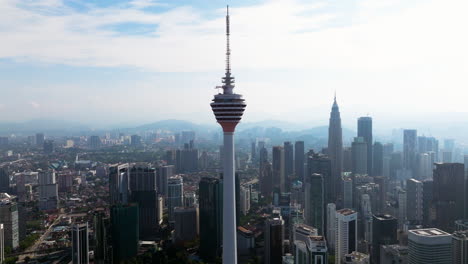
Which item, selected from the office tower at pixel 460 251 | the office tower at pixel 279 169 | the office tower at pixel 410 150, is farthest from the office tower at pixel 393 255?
the office tower at pixel 410 150

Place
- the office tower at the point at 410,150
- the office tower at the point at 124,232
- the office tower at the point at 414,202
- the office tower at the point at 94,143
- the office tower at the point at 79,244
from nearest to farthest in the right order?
the office tower at the point at 79,244 < the office tower at the point at 124,232 < the office tower at the point at 414,202 < the office tower at the point at 410,150 < the office tower at the point at 94,143

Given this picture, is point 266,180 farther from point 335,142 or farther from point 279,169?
point 335,142

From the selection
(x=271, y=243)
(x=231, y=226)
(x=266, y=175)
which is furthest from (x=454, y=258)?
(x=266, y=175)

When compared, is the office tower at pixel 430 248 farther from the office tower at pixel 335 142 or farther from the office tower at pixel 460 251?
the office tower at pixel 335 142

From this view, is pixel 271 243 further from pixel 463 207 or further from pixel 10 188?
pixel 10 188

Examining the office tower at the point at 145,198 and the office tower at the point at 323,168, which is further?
the office tower at the point at 323,168
